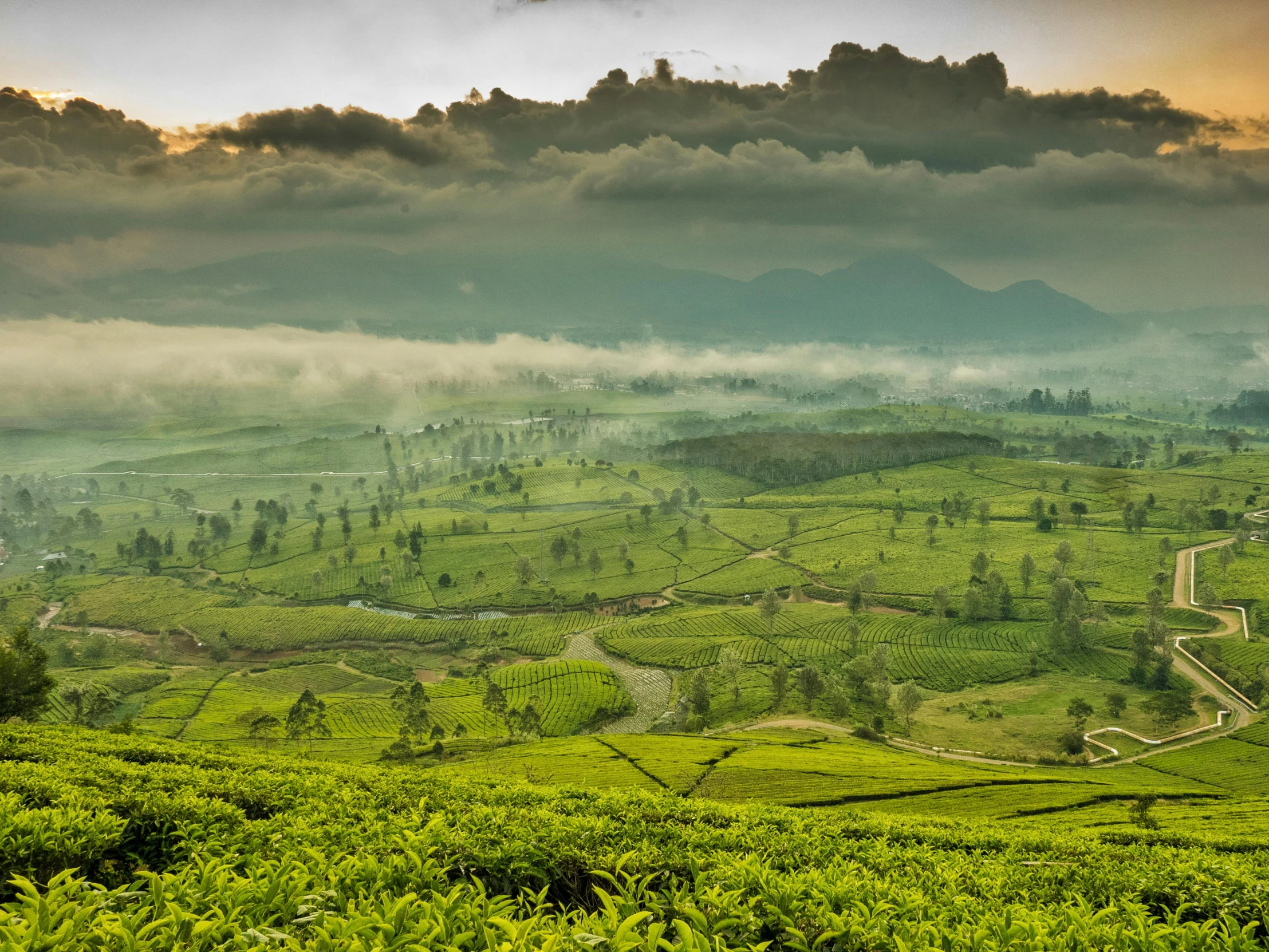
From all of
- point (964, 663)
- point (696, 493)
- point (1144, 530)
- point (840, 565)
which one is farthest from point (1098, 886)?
point (696, 493)

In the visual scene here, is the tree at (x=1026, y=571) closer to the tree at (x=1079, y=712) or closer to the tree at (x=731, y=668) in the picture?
the tree at (x=1079, y=712)

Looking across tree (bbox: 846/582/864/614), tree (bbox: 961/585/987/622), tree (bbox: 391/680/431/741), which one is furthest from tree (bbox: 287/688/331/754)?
tree (bbox: 961/585/987/622)

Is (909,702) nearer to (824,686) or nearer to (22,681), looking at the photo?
(824,686)

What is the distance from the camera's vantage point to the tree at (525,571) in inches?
5148

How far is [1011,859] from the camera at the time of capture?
48.8 ft

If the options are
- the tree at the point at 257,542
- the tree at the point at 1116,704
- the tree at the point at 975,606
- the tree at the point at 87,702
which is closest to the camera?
the tree at the point at 87,702

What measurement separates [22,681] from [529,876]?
51212mm

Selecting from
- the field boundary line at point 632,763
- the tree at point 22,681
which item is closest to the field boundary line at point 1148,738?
the field boundary line at point 632,763

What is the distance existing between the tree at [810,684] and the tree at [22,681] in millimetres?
65270

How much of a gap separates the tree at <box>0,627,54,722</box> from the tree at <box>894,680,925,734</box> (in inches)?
2799

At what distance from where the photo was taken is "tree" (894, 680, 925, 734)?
69.1 m

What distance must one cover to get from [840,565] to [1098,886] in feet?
394

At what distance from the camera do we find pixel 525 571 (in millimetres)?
130750

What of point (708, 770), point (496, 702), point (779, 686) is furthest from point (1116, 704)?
point (496, 702)
